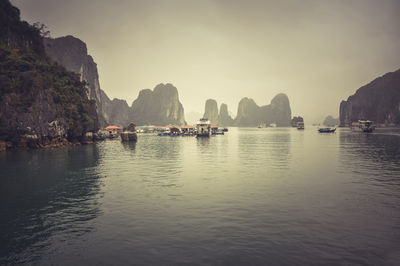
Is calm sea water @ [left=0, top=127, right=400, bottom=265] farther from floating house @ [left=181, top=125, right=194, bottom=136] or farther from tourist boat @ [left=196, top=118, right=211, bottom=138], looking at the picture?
floating house @ [left=181, top=125, right=194, bottom=136]

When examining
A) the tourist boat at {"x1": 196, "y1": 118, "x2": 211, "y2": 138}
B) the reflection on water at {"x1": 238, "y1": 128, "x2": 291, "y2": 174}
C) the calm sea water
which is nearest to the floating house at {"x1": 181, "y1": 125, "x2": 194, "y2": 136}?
Answer: the tourist boat at {"x1": 196, "y1": 118, "x2": 211, "y2": 138}

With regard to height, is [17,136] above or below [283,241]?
above

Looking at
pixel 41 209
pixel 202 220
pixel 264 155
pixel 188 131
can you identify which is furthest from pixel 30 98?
pixel 188 131

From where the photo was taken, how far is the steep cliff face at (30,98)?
55.0 metres

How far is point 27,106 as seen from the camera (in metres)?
56.9

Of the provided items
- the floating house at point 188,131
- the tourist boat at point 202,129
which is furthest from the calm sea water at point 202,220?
the floating house at point 188,131

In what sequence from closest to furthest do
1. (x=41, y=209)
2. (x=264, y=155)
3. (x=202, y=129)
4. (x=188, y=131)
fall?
(x=41, y=209) → (x=264, y=155) → (x=202, y=129) → (x=188, y=131)

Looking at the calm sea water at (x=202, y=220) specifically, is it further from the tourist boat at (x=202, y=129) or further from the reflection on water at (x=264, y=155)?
the tourist boat at (x=202, y=129)

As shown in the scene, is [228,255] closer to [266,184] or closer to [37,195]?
[266,184]

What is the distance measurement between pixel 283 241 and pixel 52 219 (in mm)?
13145

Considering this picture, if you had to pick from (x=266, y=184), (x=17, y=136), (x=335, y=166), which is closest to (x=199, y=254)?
(x=266, y=184)

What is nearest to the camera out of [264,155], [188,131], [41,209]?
[41,209]

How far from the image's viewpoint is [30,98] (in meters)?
57.8

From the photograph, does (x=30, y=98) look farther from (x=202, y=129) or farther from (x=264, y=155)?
(x=202, y=129)
